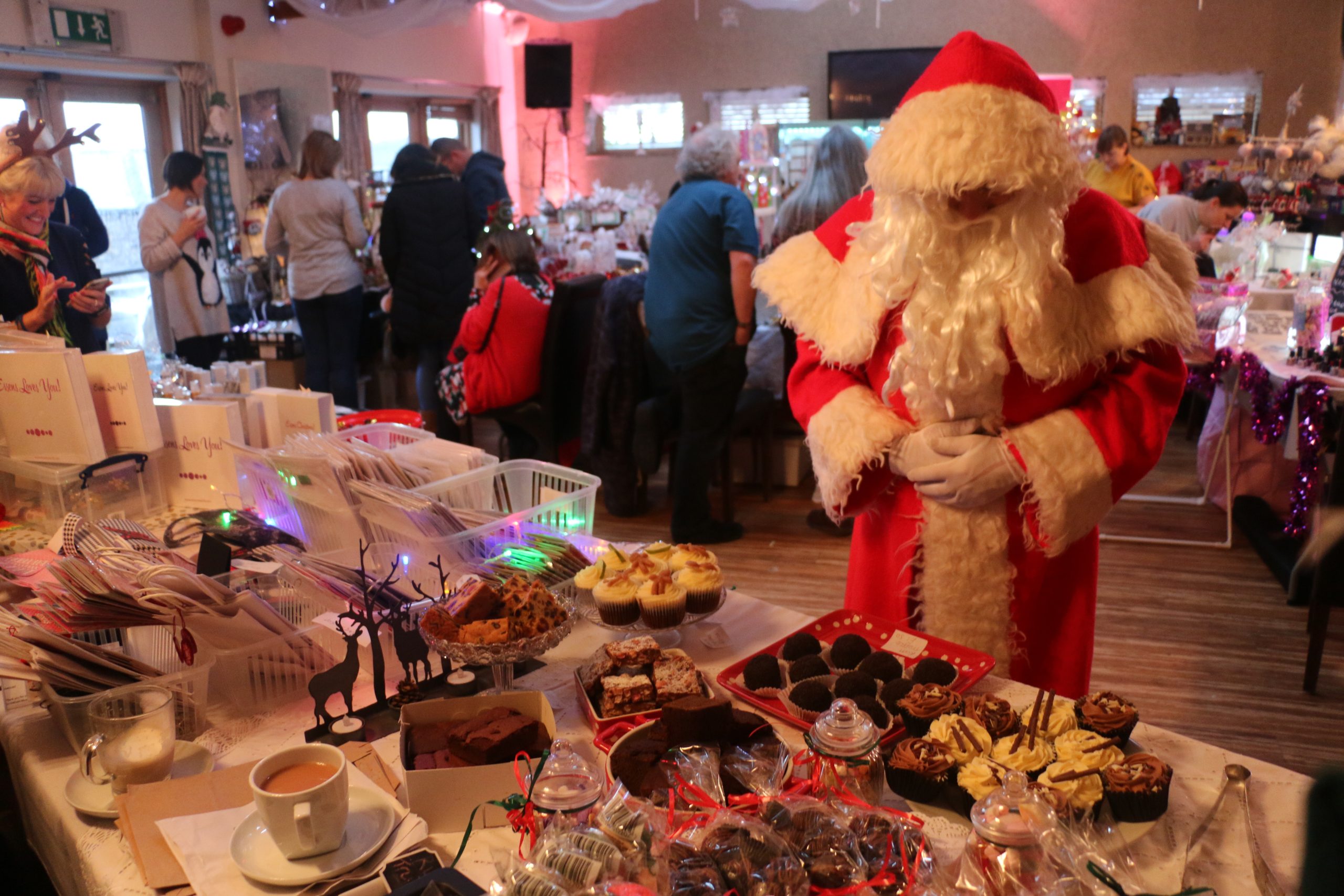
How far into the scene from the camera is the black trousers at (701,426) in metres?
3.99

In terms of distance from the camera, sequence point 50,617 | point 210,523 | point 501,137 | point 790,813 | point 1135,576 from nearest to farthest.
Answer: point 790,813
point 50,617
point 210,523
point 1135,576
point 501,137

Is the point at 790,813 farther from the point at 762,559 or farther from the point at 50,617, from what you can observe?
the point at 762,559

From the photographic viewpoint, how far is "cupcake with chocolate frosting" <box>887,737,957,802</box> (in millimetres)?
1101

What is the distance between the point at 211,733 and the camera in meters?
1.33

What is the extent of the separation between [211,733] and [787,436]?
3.97 m

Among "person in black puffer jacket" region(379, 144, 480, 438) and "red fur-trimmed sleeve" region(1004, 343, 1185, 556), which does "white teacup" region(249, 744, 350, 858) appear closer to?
"red fur-trimmed sleeve" region(1004, 343, 1185, 556)

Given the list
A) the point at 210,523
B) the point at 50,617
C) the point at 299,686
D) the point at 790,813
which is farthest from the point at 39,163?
the point at 790,813

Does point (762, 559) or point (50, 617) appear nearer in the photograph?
point (50, 617)

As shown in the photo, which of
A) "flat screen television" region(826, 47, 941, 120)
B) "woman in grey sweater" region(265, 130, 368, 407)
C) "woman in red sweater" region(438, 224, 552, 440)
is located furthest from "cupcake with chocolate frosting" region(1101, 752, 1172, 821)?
"flat screen television" region(826, 47, 941, 120)

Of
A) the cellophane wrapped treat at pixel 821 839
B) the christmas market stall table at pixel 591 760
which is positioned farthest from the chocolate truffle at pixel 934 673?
the cellophane wrapped treat at pixel 821 839

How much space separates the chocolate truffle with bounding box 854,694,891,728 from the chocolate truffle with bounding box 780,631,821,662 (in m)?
0.16

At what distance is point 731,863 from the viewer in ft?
2.97

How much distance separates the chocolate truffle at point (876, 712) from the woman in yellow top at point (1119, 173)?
6.24 m

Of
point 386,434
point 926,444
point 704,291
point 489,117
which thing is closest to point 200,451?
point 386,434
